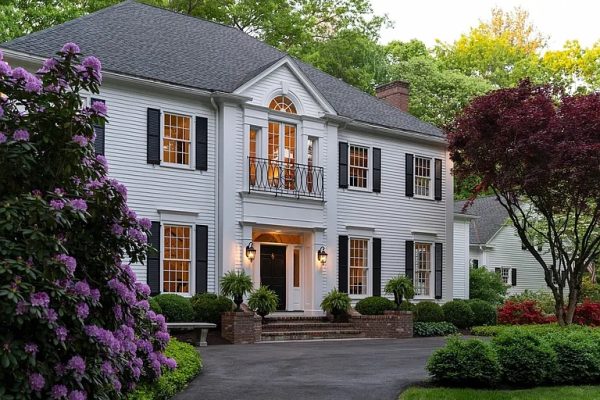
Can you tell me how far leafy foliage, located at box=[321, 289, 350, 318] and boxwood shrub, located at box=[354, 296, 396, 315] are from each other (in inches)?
19.3

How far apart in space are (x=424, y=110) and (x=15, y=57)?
26788mm

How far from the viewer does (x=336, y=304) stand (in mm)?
21422

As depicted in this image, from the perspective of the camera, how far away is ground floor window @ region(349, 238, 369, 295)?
23.4 meters

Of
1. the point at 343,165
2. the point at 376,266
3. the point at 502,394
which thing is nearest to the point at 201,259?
the point at 343,165

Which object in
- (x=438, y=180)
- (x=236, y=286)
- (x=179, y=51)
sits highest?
(x=179, y=51)

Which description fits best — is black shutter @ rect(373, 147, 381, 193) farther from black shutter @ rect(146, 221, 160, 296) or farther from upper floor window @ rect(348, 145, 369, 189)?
black shutter @ rect(146, 221, 160, 296)

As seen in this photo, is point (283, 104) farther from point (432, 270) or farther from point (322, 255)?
point (432, 270)

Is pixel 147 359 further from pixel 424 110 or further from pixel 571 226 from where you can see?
pixel 424 110

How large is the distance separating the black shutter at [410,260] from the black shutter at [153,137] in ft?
29.5

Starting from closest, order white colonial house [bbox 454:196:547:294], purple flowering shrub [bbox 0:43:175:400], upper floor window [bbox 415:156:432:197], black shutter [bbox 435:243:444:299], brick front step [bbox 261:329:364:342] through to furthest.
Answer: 1. purple flowering shrub [bbox 0:43:175:400]
2. brick front step [bbox 261:329:364:342]
3. black shutter [bbox 435:243:444:299]
4. upper floor window [bbox 415:156:432:197]
5. white colonial house [bbox 454:196:547:294]

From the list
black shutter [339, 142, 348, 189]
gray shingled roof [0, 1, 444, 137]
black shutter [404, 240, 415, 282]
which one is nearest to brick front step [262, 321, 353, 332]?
black shutter [404, 240, 415, 282]

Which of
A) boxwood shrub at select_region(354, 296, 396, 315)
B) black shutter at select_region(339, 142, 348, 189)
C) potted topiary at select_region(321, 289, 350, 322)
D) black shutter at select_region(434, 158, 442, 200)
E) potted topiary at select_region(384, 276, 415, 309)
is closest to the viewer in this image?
potted topiary at select_region(321, 289, 350, 322)

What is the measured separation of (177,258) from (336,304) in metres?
4.54

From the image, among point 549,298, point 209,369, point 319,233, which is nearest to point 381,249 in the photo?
point 319,233
